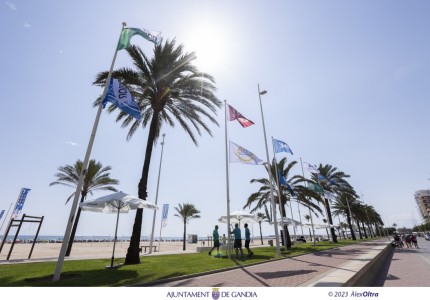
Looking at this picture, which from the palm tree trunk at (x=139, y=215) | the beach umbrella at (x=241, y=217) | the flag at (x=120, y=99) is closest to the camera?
the flag at (x=120, y=99)

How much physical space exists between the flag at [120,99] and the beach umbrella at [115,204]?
357 centimetres

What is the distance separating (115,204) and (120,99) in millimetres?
5124

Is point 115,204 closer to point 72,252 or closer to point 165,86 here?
point 165,86

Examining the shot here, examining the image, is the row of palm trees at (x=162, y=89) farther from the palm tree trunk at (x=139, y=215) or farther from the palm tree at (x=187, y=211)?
the palm tree at (x=187, y=211)

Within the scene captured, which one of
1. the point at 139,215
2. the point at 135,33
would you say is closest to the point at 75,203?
the point at 139,215

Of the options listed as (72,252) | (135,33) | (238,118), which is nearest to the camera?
(135,33)

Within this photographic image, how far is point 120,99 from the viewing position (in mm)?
10211

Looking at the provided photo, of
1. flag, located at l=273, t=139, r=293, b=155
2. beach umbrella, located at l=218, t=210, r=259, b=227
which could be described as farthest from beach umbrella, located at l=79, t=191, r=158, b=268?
flag, located at l=273, t=139, r=293, b=155

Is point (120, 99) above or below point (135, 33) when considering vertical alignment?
below

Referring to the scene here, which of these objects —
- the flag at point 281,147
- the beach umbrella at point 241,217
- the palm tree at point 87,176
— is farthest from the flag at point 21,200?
the flag at point 281,147

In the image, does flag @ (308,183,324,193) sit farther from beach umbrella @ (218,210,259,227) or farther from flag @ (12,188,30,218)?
flag @ (12,188,30,218)

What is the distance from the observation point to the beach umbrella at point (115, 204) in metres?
10.5

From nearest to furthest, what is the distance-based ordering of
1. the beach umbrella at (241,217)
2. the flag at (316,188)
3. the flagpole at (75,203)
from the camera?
the flagpole at (75,203) → the beach umbrella at (241,217) → the flag at (316,188)

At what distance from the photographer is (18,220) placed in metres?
16.8
